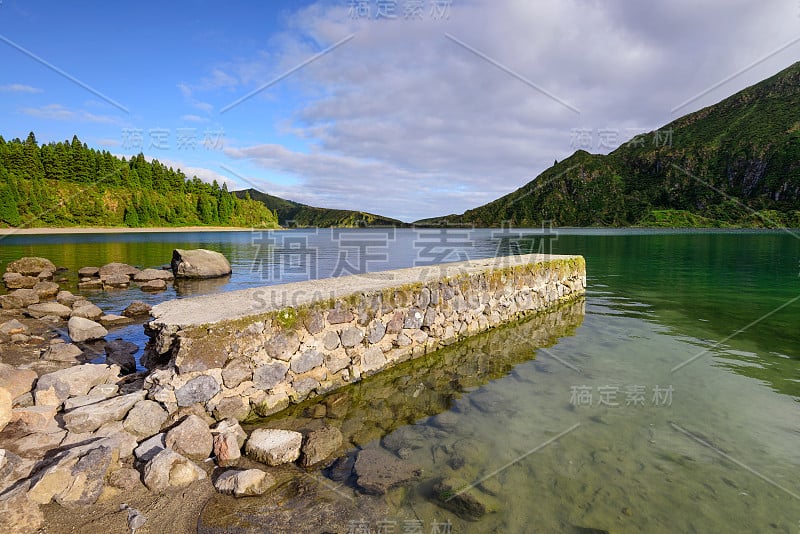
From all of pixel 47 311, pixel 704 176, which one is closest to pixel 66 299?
pixel 47 311

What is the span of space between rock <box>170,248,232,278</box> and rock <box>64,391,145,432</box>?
18.7m

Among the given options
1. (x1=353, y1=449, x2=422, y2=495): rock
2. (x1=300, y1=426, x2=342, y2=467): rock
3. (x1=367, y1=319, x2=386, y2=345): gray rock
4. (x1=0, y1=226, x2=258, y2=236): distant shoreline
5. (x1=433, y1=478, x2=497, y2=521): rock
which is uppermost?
(x1=0, y1=226, x2=258, y2=236): distant shoreline

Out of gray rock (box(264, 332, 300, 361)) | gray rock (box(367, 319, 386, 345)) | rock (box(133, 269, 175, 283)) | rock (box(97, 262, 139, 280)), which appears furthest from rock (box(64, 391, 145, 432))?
rock (box(97, 262, 139, 280))

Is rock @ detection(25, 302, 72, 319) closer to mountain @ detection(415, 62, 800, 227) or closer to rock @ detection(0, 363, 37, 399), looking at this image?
rock @ detection(0, 363, 37, 399)

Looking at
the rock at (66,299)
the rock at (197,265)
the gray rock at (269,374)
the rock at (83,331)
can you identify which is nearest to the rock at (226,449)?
the gray rock at (269,374)

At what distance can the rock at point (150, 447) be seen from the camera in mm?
4082

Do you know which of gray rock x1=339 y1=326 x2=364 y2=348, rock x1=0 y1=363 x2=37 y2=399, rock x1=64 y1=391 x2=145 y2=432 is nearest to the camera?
rock x1=64 y1=391 x2=145 y2=432

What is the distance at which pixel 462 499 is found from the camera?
3.93 meters

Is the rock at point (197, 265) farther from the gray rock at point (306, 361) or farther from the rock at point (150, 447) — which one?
the rock at point (150, 447)

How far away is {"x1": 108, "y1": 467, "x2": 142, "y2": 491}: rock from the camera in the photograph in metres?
3.69

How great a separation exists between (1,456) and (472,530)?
14.6 feet

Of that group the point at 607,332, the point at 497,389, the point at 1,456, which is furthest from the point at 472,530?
the point at 607,332

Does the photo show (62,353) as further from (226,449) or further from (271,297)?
(226,449)

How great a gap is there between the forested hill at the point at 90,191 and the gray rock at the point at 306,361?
102m
